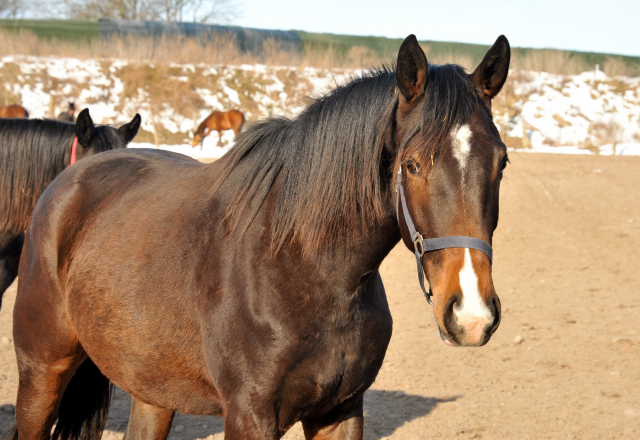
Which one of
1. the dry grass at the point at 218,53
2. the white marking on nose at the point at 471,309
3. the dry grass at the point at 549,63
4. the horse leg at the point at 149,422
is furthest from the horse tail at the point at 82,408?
the dry grass at the point at 549,63

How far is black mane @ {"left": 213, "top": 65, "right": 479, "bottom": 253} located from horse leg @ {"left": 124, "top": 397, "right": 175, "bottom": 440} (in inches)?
51.3

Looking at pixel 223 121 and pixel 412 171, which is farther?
pixel 223 121

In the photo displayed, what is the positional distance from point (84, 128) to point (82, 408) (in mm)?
1996

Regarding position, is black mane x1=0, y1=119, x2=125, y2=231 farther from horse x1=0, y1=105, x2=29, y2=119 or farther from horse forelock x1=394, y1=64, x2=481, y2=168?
horse x1=0, y1=105, x2=29, y2=119

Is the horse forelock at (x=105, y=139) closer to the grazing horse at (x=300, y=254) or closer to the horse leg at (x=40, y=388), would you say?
the grazing horse at (x=300, y=254)

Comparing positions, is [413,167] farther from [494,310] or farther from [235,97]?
[235,97]

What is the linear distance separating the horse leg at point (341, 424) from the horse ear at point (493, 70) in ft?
4.05

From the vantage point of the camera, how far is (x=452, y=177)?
1.66 meters

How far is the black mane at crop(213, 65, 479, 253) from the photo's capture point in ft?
5.81

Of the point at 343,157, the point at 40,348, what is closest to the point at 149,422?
the point at 40,348

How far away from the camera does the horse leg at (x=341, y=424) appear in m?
2.18

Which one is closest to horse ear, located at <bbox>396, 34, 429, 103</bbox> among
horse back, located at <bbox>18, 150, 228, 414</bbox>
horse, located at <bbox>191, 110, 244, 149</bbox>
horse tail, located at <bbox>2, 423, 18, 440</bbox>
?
horse back, located at <bbox>18, 150, 228, 414</bbox>

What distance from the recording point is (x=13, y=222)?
160 inches

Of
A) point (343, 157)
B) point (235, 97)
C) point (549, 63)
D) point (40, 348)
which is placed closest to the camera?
point (343, 157)
